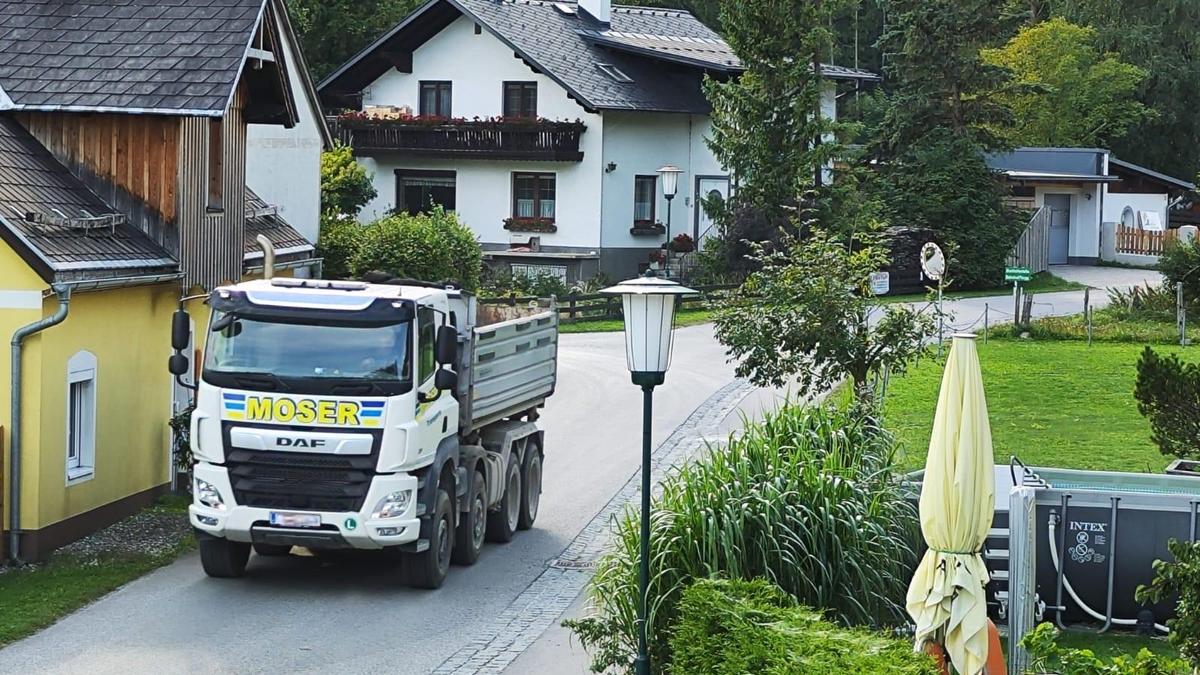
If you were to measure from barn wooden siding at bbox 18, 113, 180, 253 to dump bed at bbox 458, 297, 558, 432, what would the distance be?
394 cm

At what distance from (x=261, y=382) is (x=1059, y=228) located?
48895 mm

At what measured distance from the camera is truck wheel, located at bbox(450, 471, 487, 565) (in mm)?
17562

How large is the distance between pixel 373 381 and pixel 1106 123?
56.9 metres

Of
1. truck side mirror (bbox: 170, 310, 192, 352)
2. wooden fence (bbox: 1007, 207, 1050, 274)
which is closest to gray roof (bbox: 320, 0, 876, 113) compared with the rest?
wooden fence (bbox: 1007, 207, 1050, 274)

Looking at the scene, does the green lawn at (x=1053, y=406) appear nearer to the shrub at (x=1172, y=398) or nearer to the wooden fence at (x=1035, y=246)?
the shrub at (x=1172, y=398)

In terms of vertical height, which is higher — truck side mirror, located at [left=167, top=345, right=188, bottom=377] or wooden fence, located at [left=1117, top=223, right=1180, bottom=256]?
wooden fence, located at [left=1117, top=223, right=1180, bottom=256]

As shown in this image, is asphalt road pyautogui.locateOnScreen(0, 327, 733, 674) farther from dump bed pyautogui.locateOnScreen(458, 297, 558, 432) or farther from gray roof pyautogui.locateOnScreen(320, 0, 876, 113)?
gray roof pyautogui.locateOnScreen(320, 0, 876, 113)

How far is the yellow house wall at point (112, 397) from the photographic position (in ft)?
57.7

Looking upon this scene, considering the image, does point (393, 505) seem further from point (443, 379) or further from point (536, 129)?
point (536, 129)

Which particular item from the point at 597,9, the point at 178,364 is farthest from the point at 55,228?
the point at 597,9

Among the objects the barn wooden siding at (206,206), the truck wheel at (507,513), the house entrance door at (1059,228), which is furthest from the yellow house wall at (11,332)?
the house entrance door at (1059,228)

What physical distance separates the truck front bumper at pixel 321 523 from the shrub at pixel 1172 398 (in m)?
6.41

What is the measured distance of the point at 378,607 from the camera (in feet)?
52.3

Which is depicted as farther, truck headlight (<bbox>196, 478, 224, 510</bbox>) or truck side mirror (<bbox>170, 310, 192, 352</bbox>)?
truck side mirror (<bbox>170, 310, 192, 352</bbox>)
